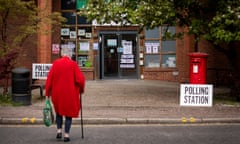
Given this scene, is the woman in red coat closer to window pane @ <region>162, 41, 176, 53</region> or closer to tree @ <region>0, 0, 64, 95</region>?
tree @ <region>0, 0, 64, 95</region>

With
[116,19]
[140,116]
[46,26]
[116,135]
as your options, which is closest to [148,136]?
[116,135]

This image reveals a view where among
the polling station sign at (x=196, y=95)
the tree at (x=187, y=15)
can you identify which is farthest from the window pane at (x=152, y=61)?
the polling station sign at (x=196, y=95)

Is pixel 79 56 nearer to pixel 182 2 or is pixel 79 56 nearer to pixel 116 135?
pixel 182 2

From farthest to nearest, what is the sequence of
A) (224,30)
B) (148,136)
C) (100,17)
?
1. (100,17)
2. (224,30)
3. (148,136)

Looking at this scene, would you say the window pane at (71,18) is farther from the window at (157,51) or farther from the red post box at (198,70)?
the red post box at (198,70)

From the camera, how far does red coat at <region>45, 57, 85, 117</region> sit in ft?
27.2

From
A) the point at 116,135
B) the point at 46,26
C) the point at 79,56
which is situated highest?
the point at 46,26

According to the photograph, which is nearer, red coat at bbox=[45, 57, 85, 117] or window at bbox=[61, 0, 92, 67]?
red coat at bbox=[45, 57, 85, 117]

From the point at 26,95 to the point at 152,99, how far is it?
412cm

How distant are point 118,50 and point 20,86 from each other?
27.5ft

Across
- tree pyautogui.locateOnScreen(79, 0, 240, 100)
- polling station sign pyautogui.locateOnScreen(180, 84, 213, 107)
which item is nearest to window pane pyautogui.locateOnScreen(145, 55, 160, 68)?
tree pyautogui.locateOnScreen(79, 0, 240, 100)

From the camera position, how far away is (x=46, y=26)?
58.6 ft

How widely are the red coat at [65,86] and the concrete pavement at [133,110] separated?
2527 millimetres

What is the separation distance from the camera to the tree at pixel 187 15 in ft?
42.1
